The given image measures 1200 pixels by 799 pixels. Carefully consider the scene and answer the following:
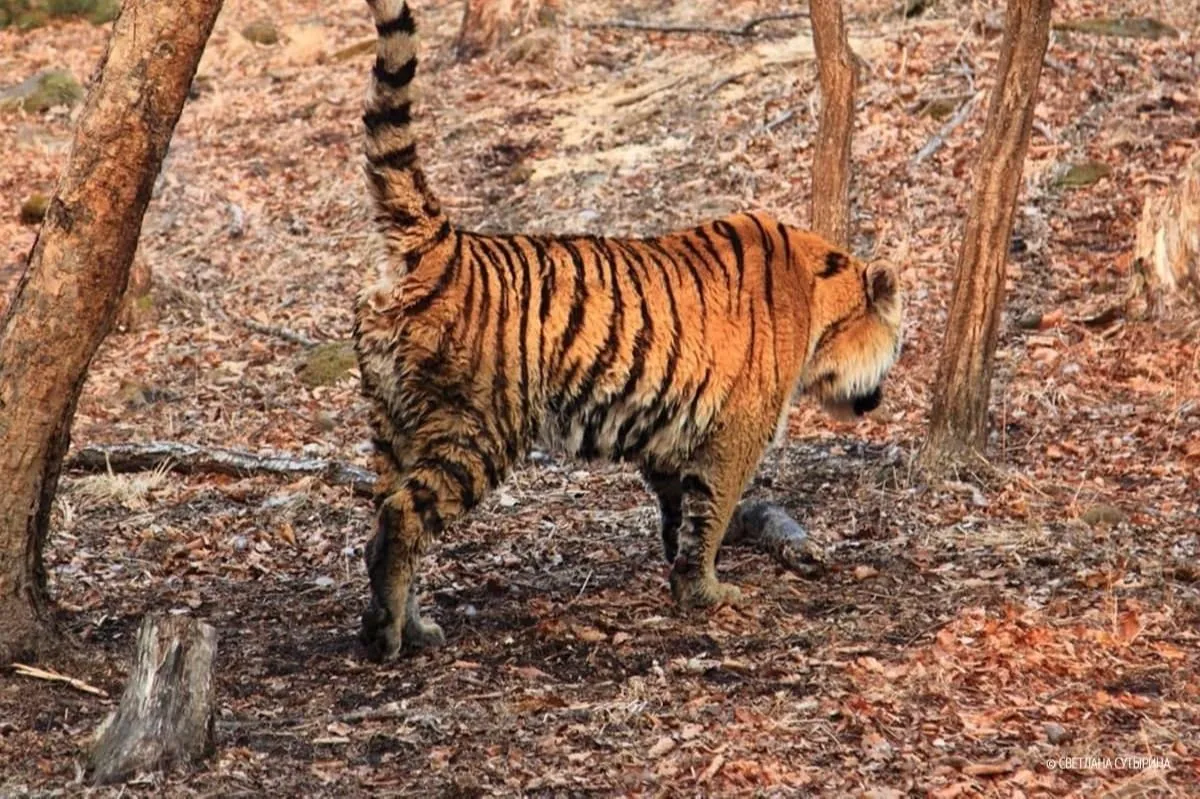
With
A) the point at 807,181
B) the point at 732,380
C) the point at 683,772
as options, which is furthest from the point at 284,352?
the point at 683,772

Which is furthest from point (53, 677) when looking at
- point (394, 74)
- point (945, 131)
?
point (945, 131)

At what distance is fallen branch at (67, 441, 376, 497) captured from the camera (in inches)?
358

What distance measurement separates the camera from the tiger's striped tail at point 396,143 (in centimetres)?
589

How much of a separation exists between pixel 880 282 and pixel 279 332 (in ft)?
20.1

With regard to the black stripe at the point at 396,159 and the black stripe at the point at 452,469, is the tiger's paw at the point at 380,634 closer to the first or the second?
the black stripe at the point at 452,469

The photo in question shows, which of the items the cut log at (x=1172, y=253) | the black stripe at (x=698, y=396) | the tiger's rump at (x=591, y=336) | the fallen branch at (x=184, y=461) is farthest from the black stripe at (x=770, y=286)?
the cut log at (x=1172, y=253)

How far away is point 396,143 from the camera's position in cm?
609

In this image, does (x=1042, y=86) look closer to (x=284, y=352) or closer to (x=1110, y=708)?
(x=284, y=352)

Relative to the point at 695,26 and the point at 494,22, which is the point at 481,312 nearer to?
the point at 695,26

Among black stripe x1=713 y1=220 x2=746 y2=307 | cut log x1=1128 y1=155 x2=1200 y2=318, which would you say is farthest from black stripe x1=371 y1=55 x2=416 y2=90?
cut log x1=1128 y1=155 x2=1200 y2=318

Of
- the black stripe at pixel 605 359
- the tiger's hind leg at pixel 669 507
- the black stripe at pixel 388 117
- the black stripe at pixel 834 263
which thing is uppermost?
the black stripe at pixel 388 117

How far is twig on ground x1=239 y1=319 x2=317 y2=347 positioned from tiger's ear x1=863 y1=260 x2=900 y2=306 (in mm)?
5611

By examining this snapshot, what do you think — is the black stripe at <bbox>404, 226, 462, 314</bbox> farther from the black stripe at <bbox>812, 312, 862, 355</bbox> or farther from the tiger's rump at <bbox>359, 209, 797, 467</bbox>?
the black stripe at <bbox>812, 312, 862, 355</bbox>

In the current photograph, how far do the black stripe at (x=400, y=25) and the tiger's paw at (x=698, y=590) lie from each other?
8.86ft
